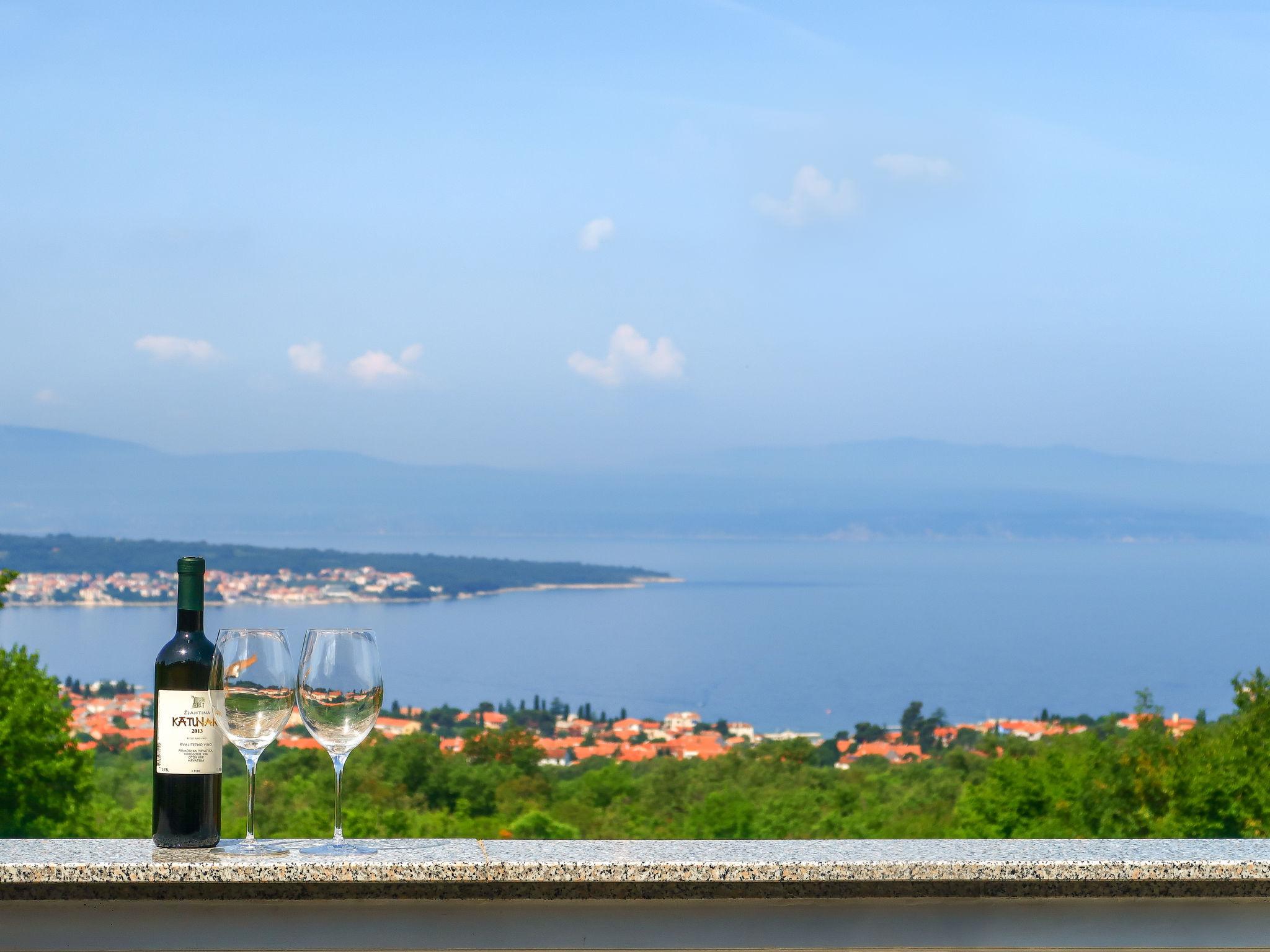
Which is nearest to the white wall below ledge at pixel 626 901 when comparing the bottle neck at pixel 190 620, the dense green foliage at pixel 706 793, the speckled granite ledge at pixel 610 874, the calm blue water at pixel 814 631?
the speckled granite ledge at pixel 610 874

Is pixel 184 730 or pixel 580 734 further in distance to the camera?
pixel 580 734

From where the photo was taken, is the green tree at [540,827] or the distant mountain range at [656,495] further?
the distant mountain range at [656,495]

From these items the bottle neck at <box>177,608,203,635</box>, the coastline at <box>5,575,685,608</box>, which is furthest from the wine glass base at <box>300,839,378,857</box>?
the coastline at <box>5,575,685,608</box>

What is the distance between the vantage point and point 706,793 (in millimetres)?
14828

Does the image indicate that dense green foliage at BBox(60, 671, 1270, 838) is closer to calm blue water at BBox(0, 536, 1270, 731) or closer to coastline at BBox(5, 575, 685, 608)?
coastline at BBox(5, 575, 685, 608)

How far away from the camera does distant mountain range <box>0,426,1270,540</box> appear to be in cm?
5903

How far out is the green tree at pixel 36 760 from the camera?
30.8ft

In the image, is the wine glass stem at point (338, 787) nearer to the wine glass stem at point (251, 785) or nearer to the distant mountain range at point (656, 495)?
the wine glass stem at point (251, 785)

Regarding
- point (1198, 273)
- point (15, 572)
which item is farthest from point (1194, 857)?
point (1198, 273)

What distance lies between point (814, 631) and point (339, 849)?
54.0 m

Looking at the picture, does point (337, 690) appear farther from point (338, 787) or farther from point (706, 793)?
point (706, 793)

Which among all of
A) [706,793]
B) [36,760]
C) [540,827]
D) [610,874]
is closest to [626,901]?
[610,874]

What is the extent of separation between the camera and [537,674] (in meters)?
42.1

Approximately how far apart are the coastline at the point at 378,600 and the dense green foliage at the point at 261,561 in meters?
0.17
